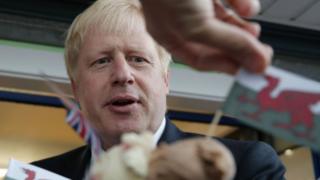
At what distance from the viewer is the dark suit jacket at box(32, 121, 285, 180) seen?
103 cm

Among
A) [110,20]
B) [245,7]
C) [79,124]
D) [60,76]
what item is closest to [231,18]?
[245,7]

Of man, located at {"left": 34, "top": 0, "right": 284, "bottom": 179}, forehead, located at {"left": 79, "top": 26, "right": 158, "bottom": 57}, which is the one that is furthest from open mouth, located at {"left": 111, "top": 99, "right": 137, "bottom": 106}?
forehead, located at {"left": 79, "top": 26, "right": 158, "bottom": 57}

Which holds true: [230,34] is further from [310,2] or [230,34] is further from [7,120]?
[7,120]

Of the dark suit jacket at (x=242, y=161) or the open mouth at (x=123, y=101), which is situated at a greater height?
the open mouth at (x=123, y=101)

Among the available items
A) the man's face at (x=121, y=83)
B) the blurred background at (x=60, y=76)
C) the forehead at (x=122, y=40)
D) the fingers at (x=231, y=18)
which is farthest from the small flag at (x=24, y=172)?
the blurred background at (x=60, y=76)

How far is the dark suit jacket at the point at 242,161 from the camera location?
1026 millimetres

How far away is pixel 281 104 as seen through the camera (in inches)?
22.0

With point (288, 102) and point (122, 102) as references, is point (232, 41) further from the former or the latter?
point (122, 102)

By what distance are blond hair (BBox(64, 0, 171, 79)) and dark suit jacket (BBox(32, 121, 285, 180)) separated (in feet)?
0.61

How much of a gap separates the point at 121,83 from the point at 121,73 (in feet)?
0.09

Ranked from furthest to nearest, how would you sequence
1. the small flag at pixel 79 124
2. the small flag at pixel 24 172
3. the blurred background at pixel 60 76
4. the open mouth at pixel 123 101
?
the blurred background at pixel 60 76 < the open mouth at pixel 123 101 < the small flag at pixel 24 172 < the small flag at pixel 79 124

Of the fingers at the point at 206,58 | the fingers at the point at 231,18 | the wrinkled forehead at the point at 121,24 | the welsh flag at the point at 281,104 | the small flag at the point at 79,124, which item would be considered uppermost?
the fingers at the point at 231,18

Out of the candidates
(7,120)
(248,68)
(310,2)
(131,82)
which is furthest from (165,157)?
(7,120)

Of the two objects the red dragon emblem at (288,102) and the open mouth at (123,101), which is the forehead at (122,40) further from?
the red dragon emblem at (288,102)
